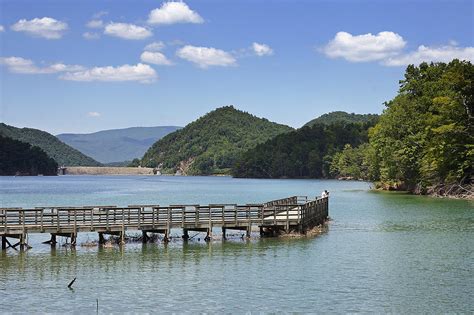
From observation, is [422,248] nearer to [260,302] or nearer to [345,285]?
[345,285]

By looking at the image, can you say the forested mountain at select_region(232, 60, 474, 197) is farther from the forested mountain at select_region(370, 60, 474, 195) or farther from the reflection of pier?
the reflection of pier

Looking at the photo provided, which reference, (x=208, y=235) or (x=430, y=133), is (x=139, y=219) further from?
(x=430, y=133)

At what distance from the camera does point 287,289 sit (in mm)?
28797

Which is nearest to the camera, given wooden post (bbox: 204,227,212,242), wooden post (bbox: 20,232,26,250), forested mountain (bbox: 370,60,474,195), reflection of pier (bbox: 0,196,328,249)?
wooden post (bbox: 20,232,26,250)

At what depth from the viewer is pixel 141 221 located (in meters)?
44.6

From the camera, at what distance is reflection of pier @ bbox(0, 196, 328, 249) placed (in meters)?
40.7

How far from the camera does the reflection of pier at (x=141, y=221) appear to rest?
40.7 meters

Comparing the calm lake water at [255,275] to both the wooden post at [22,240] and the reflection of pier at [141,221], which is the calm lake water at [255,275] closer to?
the wooden post at [22,240]

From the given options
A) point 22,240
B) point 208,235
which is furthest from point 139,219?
point 22,240

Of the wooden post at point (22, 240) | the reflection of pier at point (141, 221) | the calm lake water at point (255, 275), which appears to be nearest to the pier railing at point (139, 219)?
the reflection of pier at point (141, 221)

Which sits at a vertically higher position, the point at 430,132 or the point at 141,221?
the point at 430,132

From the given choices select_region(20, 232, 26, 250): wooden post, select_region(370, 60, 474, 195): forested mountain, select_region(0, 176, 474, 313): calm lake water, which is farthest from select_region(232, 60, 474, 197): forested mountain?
select_region(20, 232, 26, 250): wooden post

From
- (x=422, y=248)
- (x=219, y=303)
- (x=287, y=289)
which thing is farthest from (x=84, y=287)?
(x=422, y=248)

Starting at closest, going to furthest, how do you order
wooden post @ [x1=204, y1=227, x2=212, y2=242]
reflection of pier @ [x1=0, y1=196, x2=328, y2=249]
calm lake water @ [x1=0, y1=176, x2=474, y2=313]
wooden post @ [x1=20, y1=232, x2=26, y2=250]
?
calm lake water @ [x1=0, y1=176, x2=474, y2=313] → wooden post @ [x1=20, y1=232, x2=26, y2=250] → reflection of pier @ [x1=0, y1=196, x2=328, y2=249] → wooden post @ [x1=204, y1=227, x2=212, y2=242]
